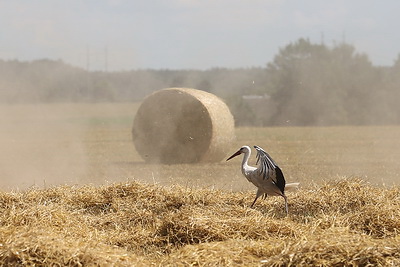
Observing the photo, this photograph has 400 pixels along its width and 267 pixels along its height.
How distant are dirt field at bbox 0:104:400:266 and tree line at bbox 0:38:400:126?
16180 mm

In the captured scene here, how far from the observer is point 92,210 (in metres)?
8.33

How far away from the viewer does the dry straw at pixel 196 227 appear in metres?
5.32

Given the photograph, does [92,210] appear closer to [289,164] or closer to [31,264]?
[31,264]

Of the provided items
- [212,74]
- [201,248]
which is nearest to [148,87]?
[212,74]

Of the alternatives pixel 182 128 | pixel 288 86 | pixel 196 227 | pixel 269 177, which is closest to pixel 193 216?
pixel 196 227

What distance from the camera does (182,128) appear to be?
52.1 ft

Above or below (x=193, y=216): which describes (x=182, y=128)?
below

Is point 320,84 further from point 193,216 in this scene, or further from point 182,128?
point 193,216

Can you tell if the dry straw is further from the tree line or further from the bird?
the tree line

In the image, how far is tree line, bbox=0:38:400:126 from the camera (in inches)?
1319

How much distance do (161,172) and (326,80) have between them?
89.0 feet

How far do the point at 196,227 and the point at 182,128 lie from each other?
372 inches

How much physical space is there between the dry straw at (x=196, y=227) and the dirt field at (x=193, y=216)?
0.04ft

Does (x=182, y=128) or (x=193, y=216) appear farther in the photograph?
(x=182, y=128)
